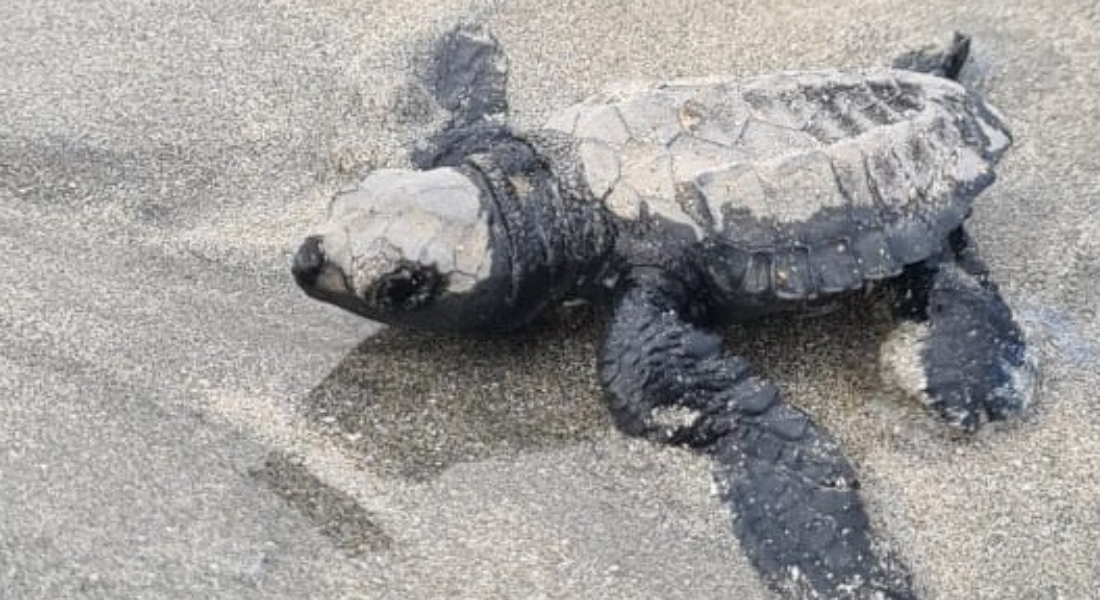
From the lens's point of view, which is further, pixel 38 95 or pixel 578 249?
pixel 38 95

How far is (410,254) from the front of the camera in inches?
103

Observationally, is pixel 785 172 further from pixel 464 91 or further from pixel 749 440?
pixel 464 91

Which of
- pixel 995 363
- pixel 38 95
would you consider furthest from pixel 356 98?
pixel 995 363

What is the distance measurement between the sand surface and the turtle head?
16 cm

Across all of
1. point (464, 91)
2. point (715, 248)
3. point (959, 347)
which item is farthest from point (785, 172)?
point (464, 91)

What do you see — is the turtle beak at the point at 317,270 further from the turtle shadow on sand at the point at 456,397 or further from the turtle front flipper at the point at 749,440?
the turtle front flipper at the point at 749,440

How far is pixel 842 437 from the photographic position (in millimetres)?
2678

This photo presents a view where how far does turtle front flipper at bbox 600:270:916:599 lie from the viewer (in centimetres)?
235

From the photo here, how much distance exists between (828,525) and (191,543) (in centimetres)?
108

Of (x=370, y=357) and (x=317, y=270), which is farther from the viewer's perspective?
(x=370, y=357)

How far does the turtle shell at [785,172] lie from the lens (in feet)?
8.95

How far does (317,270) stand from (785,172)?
0.94 metres

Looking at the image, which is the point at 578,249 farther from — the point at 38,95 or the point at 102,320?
the point at 38,95

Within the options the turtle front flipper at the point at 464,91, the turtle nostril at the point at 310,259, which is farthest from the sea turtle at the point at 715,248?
the turtle front flipper at the point at 464,91
